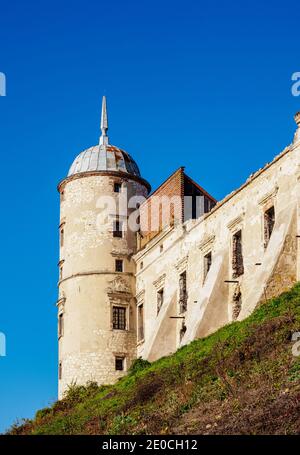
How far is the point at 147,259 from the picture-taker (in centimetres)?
4775

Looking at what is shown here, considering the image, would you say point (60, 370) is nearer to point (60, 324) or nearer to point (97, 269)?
point (60, 324)

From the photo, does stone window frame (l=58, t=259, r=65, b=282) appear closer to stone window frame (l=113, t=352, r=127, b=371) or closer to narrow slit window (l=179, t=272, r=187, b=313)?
stone window frame (l=113, t=352, r=127, b=371)

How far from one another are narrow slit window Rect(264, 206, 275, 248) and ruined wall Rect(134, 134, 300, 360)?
112 millimetres

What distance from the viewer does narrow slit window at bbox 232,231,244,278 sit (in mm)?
39719

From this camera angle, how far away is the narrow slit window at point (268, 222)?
37.8 m

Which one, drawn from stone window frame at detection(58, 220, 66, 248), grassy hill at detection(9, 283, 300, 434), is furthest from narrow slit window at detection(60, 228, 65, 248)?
grassy hill at detection(9, 283, 300, 434)

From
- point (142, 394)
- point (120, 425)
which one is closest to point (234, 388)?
point (120, 425)

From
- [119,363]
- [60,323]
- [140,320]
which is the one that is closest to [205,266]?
[140,320]

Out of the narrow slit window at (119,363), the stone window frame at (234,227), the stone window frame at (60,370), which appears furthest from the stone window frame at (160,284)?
the stone window frame at (234,227)

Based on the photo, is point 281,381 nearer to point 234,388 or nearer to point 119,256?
point 234,388

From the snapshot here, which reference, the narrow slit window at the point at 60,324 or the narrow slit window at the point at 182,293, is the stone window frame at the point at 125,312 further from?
the narrow slit window at the point at 182,293

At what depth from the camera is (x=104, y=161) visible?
164 feet

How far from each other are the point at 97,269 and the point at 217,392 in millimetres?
23632
